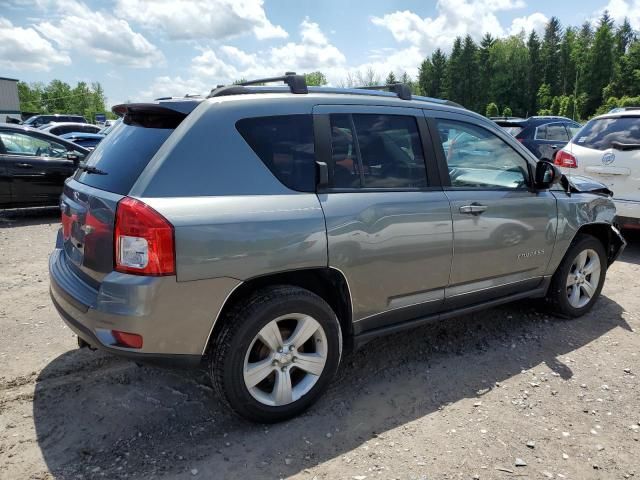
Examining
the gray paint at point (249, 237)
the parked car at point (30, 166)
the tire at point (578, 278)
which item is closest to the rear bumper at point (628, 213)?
the tire at point (578, 278)

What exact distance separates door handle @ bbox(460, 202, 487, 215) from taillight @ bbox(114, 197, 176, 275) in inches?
78.5

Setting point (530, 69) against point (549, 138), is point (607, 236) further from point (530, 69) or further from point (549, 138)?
point (530, 69)

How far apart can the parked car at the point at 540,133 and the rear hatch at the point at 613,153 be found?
4826 millimetres

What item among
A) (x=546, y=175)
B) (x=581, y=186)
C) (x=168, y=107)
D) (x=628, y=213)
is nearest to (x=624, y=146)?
(x=628, y=213)

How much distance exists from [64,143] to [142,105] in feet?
24.3

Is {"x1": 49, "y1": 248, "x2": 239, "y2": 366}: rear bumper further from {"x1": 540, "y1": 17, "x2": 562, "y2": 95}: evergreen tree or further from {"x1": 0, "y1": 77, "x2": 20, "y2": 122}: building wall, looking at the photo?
{"x1": 540, "y1": 17, "x2": 562, "y2": 95}: evergreen tree

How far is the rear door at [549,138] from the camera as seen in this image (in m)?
11.5

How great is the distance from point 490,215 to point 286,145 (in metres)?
1.63

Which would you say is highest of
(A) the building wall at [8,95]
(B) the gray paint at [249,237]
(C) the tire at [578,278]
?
(A) the building wall at [8,95]

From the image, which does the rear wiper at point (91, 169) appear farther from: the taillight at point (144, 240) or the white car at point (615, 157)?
the white car at point (615, 157)

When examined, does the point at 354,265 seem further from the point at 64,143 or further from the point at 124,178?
the point at 64,143

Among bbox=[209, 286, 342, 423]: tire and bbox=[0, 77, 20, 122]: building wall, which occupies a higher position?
bbox=[0, 77, 20, 122]: building wall

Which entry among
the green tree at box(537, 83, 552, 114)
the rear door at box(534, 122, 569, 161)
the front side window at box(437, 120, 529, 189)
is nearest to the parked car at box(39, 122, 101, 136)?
the rear door at box(534, 122, 569, 161)

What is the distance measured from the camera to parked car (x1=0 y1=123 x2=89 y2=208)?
8.39 m
